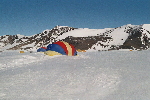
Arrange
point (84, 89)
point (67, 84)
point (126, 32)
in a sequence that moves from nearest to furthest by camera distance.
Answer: point (84, 89) → point (67, 84) → point (126, 32)

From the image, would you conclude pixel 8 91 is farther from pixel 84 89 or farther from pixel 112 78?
pixel 112 78

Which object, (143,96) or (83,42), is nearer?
(143,96)

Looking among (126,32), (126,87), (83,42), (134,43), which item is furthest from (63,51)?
(126,32)

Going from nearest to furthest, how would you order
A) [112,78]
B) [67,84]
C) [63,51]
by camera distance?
1. [67,84]
2. [112,78]
3. [63,51]

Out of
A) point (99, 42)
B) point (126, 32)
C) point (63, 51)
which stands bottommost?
point (63, 51)

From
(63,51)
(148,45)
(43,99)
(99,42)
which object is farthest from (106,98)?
(99,42)

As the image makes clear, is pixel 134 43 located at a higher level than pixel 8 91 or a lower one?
higher

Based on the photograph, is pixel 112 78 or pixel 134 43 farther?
pixel 134 43

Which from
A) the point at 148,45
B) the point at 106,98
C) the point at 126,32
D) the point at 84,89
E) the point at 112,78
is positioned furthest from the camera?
the point at 126,32

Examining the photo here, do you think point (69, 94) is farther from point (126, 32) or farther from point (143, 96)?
point (126, 32)
